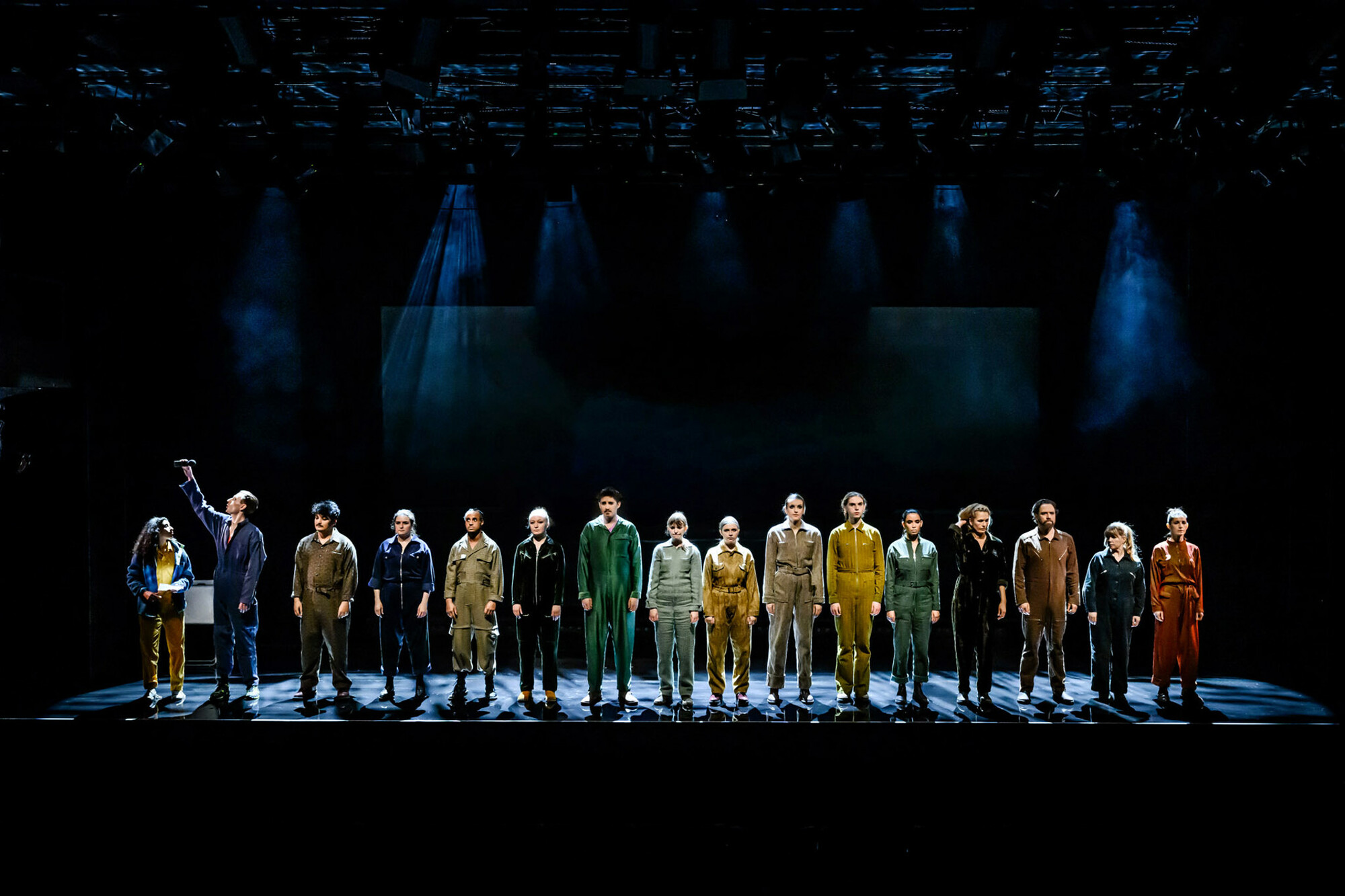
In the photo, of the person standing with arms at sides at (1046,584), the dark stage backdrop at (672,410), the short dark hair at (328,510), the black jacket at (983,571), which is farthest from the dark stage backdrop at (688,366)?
the black jacket at (983,571)

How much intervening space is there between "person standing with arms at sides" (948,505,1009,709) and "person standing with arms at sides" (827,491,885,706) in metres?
0.65

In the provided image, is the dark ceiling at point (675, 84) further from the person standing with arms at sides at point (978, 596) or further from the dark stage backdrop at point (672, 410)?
the person standing with arms at sides at point (978, 596)

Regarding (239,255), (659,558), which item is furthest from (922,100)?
(239,255)

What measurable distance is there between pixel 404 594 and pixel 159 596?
1934mm

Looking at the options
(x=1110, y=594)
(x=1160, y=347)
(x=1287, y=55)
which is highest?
(x=1287, y=55)

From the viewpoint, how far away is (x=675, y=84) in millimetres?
5711

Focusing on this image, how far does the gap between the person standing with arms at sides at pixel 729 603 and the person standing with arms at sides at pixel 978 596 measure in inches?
64.9

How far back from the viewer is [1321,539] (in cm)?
767

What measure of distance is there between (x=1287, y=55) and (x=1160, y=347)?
314 centimetres

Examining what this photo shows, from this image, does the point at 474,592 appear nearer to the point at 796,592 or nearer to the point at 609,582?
the point at 609,582

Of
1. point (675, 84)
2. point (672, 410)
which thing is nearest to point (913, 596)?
point (672, 410)

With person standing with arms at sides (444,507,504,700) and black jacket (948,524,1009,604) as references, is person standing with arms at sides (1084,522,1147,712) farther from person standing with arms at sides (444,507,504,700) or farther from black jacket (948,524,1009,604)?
person standing with arms at sides (444,507,504,700)

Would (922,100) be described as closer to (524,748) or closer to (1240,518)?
(1240,518)

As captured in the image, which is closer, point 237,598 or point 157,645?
point 237,598
